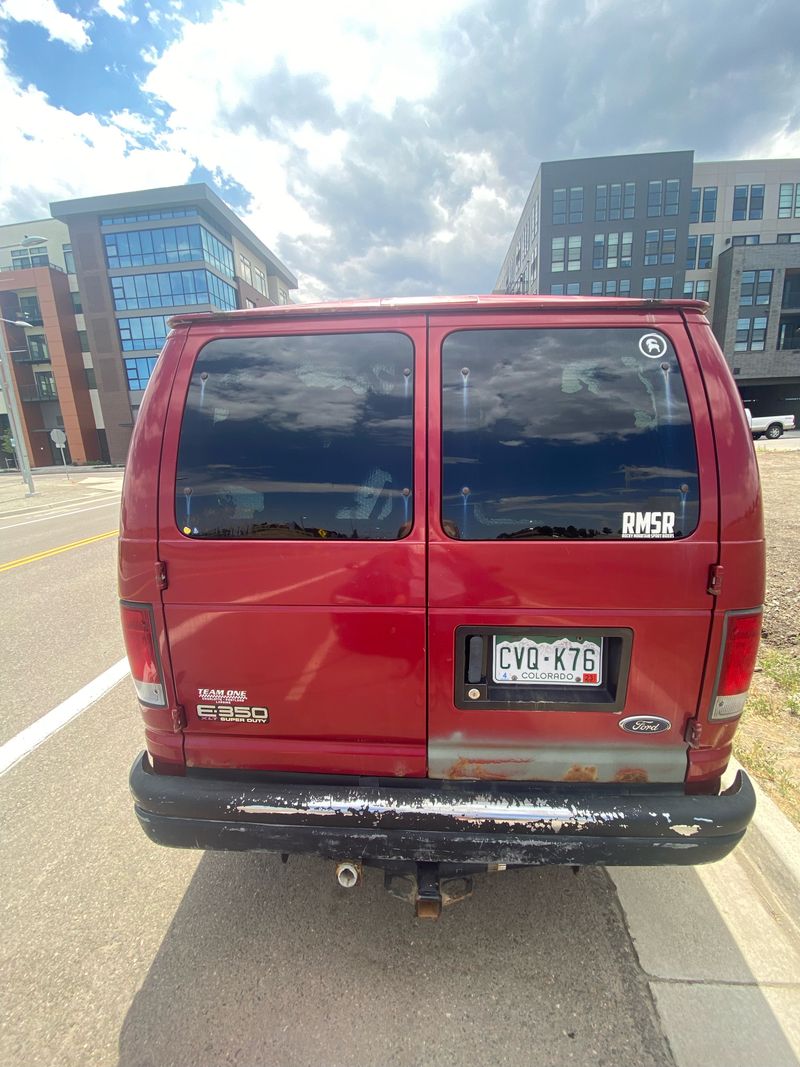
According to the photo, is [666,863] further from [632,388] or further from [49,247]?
[49,247]

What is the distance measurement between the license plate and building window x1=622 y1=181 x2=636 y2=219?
60.4m

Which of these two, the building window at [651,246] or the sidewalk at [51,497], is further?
the building window at [651,246]

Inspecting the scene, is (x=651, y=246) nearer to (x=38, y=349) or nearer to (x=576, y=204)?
(x=576, y=204)

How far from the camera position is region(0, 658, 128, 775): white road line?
131 inches

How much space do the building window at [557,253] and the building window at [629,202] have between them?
636 centimetres

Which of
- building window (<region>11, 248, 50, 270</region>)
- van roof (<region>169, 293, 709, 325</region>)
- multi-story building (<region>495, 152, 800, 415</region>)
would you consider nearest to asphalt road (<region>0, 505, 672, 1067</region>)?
van roof (<region>169, 293, 709, 325</region>)

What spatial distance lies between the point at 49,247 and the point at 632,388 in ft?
209

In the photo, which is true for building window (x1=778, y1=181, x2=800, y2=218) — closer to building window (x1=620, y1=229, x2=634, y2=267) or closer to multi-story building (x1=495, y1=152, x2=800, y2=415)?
multi-story building (x1=495, y1=152, x2=800, y2=415)

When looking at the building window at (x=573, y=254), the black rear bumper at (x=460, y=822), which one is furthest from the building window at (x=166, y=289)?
the black rear bumper at (x=460, y=822)

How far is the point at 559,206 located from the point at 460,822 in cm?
5962

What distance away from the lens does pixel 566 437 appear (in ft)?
5.78

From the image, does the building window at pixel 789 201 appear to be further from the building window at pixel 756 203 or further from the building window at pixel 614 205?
the building window at pixel 614 205

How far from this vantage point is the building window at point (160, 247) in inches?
1679

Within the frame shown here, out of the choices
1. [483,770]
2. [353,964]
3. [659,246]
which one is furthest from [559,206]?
[353,964]
